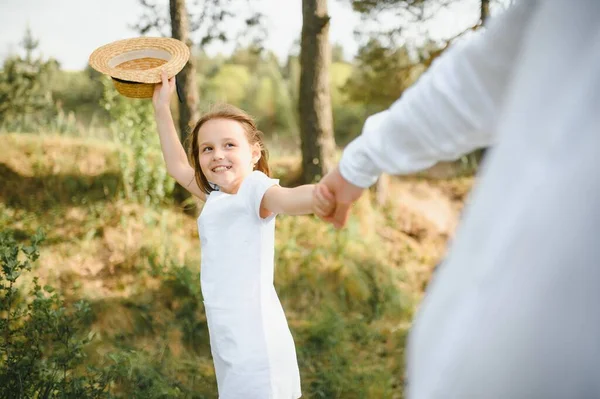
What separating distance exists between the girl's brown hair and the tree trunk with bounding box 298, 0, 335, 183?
9.82ft

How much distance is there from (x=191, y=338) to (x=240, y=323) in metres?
2.09

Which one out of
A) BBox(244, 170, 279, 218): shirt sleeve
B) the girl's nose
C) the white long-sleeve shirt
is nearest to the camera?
the white long-sleeve shirt

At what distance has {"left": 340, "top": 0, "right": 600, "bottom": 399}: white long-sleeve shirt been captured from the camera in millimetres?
765

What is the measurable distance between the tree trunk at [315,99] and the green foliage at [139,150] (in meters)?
1.31

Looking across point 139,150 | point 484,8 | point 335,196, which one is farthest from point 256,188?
point 484,8

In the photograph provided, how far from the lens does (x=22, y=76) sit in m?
5.02

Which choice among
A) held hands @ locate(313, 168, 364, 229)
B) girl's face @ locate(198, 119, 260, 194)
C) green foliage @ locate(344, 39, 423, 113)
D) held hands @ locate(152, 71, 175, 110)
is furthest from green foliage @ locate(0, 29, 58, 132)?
held hands @ locate(313, 168, 364, 229)

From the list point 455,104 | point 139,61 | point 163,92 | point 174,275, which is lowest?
point 174,275

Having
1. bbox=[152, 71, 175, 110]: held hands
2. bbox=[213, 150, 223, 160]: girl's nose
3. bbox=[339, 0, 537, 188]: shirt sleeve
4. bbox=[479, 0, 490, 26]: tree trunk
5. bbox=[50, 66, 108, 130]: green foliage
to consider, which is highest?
bbox=[479, 0, 490, 26]: tree trunk

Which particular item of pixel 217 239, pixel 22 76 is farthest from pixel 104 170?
pixel 217 239

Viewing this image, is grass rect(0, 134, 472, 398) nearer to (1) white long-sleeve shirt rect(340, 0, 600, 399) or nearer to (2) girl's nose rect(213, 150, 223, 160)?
(2) girl's nose rect(213, 150, 223, 160)

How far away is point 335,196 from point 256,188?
0.49 m

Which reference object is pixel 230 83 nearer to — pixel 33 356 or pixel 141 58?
pixel 141 58

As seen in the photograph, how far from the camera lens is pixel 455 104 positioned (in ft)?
3.52
